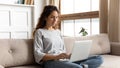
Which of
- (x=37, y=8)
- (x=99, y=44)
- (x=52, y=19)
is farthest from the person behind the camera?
(x=37, y=8)

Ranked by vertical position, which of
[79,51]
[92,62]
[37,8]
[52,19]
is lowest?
[92,62]

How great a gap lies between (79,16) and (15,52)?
2.14 meters

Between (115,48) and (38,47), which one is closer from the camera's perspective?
(38,47)

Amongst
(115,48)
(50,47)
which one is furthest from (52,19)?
(115,48)

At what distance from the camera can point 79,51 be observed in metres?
1.96

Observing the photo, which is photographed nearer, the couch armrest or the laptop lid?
the laptop lid

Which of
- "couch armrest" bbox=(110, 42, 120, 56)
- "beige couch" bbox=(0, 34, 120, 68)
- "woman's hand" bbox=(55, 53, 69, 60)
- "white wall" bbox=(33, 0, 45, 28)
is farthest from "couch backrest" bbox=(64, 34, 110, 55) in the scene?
"white wall" bbox=(33, 0, 45, 28)

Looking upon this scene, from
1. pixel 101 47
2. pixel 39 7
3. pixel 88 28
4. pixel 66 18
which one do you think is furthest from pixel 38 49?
pixel 39 7

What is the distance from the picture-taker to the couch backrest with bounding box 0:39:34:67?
81.4 inches

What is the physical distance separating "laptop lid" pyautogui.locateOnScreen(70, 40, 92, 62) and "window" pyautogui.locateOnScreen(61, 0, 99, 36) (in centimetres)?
172

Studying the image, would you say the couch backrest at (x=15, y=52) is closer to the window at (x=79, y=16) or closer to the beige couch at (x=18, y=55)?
the beige couch at (x=18, y=55)

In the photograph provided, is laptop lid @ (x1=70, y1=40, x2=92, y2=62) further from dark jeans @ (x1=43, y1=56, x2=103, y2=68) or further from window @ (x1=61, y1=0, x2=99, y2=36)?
window @ (x1=61, y1=0, x2=99, y2=36)

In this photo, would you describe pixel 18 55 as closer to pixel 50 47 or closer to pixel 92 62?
pixel 50 47

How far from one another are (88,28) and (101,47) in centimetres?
111
